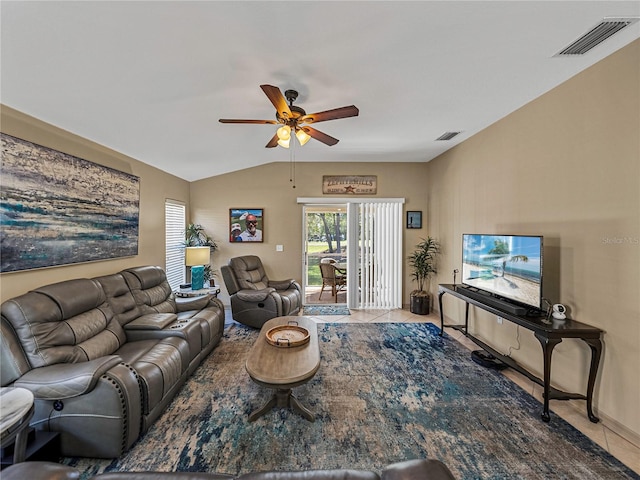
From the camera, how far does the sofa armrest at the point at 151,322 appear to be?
2.66m

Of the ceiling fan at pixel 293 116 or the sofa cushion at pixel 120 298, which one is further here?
the sofa cushion at pixel 120 298

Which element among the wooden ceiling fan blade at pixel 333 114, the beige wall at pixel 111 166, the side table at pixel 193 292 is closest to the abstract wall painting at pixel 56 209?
the beige wall at pixel 111 166

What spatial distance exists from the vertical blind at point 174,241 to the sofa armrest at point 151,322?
1854 millimetres

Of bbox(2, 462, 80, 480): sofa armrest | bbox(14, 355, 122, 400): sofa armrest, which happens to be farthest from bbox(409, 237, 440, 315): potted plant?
bbox(2, 462, 80, 480): sofa armrest

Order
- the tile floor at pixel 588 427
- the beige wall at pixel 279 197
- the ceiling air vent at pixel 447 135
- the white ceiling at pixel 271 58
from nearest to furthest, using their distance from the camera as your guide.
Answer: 1. the white ceiling at pixel 271 58
2. the tile floor at pixel 588 427
3. the ceiling air vent at pixel 447 135
4. the beige wall at pixel 279 197

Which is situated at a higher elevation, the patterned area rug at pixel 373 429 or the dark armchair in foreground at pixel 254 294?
the dark armchair in foreground at pixel 254 294

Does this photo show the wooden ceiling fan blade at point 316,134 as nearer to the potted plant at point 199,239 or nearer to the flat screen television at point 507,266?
the flat screen television at point 507,266

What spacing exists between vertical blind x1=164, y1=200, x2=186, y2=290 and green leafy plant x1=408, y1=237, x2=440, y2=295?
14.3 ft

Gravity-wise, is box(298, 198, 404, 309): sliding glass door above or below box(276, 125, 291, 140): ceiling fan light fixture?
below

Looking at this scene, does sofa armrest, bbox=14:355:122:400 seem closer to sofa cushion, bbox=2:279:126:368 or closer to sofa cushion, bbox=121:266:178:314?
sofa cushion, bbox=2:279:126:368

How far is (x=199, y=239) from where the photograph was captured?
516 centimetres

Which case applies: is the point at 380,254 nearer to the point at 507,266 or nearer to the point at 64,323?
the point at 507,266

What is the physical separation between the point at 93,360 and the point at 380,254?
14.8ft

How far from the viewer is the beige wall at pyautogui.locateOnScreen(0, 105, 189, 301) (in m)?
2.17
